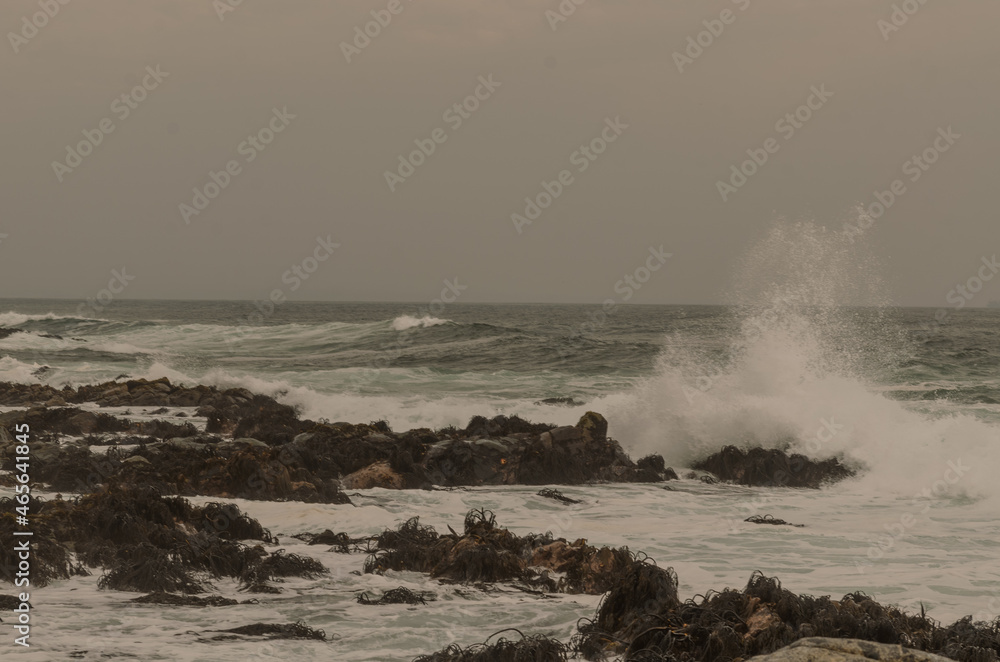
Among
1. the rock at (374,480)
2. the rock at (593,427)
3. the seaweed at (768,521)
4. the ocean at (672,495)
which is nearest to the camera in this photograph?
the ocean at (672,495)

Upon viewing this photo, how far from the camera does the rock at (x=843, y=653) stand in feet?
15.0

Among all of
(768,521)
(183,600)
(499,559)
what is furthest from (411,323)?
(183,600)

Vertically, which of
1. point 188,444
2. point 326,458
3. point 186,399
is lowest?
point 326,458

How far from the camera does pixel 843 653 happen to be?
4641 millimetres

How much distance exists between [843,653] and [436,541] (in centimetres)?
561

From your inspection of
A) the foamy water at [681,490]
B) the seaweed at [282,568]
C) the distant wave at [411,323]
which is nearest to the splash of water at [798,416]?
the foamy water at [681,490]

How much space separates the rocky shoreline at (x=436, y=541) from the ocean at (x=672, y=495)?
329mm

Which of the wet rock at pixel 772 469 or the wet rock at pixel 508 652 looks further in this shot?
the wet rock at pixel 772 469

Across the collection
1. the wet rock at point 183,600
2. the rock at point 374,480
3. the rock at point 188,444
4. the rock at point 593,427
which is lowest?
the wet rock at point 183,600

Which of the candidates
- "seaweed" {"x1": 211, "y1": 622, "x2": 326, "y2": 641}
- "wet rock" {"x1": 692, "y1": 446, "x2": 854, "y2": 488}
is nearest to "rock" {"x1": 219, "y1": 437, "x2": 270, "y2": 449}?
"seaweed" {"x1": 211, "y1": 622, "x2": 326, "y2": 641}

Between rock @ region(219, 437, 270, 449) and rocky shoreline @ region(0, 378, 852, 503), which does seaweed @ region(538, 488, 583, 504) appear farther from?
rock @ region(219, 437, 270, 449)

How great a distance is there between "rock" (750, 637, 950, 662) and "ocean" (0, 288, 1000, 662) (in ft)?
9.49

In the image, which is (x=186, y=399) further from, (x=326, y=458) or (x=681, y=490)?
(x=681, y=490)

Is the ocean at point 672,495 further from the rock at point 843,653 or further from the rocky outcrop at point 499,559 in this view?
the rock at point 843,653
